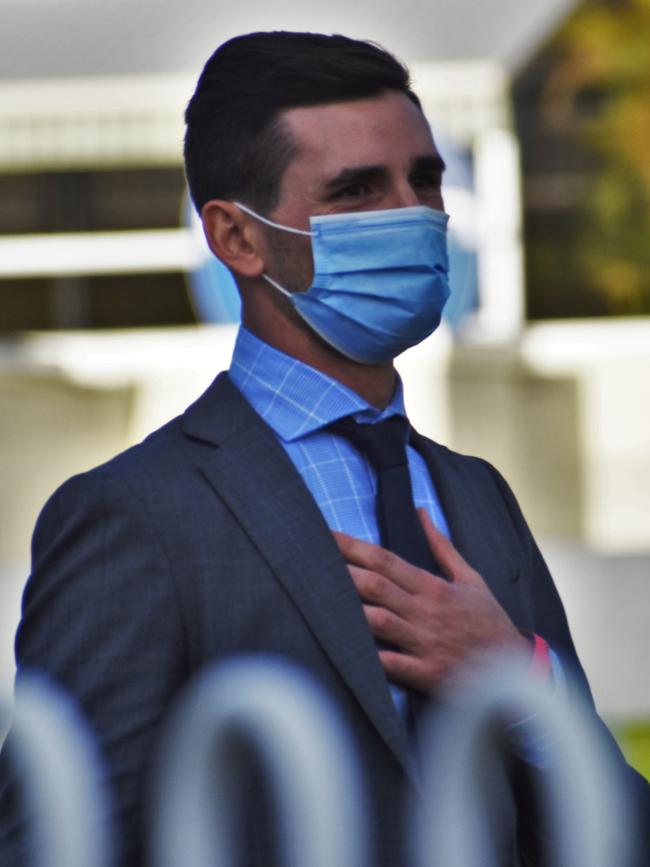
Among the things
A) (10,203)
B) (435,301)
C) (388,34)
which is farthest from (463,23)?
(435,301)

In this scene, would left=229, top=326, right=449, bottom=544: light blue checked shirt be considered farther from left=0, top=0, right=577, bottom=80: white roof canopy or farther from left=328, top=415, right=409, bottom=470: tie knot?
left=0, top=0, right=577, bottom=80: white roof canopy

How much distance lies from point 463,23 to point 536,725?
1026 centimetres

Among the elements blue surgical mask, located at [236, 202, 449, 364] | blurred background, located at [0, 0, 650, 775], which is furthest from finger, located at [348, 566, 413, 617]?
blurred background, located at [0, 0, 650, 775]

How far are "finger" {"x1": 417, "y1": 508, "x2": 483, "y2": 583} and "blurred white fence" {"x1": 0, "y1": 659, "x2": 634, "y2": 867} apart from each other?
18 centimetres

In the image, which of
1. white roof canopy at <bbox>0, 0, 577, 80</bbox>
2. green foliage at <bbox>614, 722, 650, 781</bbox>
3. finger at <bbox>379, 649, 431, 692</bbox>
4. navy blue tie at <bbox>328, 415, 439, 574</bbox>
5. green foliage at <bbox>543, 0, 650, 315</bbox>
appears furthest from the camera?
green foliage at <bbox>543, 0, 650, 315</bbox>

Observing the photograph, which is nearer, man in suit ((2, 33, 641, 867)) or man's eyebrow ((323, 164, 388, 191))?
man in suit ((2, 33, 641, 867))

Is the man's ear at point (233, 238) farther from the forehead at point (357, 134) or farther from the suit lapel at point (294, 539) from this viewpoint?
the suit lapel at point (294, 539)

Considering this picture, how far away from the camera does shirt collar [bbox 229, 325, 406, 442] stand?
89.8 inches

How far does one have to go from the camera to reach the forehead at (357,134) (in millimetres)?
2260

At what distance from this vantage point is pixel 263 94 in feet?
7.66

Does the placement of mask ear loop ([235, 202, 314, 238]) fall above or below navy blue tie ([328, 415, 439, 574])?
above

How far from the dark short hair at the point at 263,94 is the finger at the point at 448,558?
51cm

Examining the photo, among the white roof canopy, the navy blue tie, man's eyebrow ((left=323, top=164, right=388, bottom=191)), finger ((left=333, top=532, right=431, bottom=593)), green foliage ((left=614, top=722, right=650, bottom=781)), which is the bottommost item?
green foliage ((left=614, top=722, right=650, bottom=781))

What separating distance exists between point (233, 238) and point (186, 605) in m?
0.59
